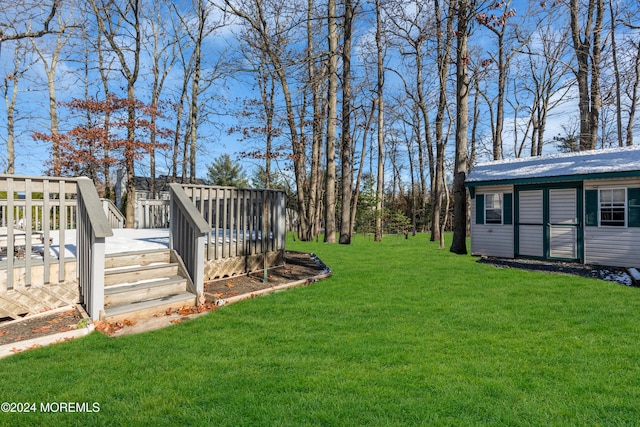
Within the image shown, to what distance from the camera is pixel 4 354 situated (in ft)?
9.95

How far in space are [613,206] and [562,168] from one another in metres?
1.51

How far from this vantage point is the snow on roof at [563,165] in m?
8.72

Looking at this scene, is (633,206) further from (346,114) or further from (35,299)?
(35,299)

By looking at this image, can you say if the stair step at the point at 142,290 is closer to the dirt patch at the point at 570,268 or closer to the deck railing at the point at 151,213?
the deck railing at the point at 151,213

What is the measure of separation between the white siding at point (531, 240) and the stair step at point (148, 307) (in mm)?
9346

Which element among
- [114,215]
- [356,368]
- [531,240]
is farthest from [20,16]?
[531,240]

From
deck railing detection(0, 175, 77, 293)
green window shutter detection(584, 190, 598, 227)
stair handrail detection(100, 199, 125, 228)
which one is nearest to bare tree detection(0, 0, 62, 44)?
stair handrail detection(100, 199, 125, 228)

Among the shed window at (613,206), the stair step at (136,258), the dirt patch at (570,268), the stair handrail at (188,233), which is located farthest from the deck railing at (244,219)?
the shed window at (613,206)

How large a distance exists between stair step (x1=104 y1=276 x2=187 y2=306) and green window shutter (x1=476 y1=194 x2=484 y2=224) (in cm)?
927

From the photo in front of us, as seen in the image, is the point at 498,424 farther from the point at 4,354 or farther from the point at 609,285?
the point at 609,285

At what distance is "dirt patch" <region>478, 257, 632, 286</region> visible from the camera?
24.1 feet

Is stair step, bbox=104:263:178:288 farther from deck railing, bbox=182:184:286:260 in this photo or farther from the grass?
the grass

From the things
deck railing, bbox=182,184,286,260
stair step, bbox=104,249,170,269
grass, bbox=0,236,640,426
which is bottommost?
grass, bbox=0,236,640,426

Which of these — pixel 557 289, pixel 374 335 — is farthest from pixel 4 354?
pixel 557 289
